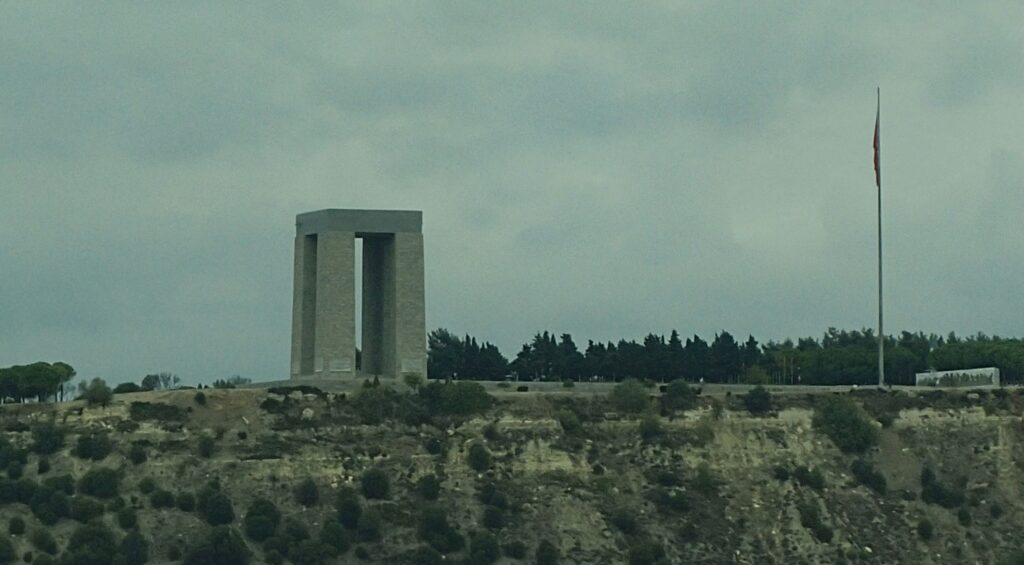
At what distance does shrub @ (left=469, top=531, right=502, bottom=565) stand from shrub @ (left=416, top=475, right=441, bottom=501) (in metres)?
3.66

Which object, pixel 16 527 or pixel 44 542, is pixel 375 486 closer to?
pixel 44 542

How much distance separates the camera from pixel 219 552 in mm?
95062

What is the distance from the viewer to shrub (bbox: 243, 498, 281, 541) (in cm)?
9738

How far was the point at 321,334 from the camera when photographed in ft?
358

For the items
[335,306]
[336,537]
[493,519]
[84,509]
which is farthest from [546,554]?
[84,509]

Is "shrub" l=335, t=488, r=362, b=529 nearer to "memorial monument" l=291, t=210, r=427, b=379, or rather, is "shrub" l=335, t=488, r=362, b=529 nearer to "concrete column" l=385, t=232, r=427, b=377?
"memorial monument" l=291, t=210, r=427, b=379

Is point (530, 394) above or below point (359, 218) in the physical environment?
below

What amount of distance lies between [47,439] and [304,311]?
52.9 feet

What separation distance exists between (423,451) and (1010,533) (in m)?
28.0

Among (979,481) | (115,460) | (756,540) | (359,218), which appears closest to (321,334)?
(359,218)

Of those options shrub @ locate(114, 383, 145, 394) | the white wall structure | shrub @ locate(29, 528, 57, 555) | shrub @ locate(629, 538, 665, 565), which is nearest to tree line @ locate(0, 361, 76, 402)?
shrub @ locate(114, 383, 145, 394)

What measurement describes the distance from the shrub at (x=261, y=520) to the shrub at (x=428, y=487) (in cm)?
675

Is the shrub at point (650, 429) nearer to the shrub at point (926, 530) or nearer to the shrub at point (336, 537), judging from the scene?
the shrub at point (926, 530)

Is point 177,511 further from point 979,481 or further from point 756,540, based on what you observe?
point 979,481
